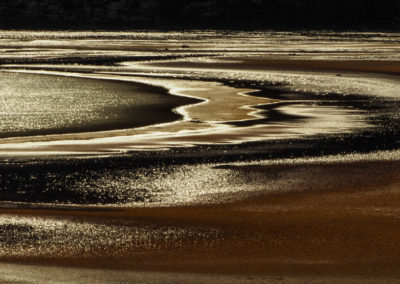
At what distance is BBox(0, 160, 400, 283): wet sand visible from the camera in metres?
7.20

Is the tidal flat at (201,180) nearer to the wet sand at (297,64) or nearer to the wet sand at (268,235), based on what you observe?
the wet sand at (268,235)

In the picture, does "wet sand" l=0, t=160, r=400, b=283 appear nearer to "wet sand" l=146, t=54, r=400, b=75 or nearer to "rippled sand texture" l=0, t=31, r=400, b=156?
"rippled sand texture" l=0, t=31, r=400, b=156

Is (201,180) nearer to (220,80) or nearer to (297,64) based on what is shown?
(220,80)

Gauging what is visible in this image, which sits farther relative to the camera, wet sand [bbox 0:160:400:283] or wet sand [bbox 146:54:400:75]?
wet sand [bbox 146:54:400:75]

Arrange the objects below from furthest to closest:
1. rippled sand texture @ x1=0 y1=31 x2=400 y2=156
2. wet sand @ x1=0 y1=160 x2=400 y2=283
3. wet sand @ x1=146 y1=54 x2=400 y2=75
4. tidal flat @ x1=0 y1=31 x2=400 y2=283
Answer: wet sand @ x1=146 y1=54 x2=400 y2=75
rippled sand texture @ x1=0 y1=31 x2=400 y2=156
tidal flat @ x1=0 y1=31 x2=400 y2=283
wet sand @ x1=0 y1=160 x2=400 y2=283

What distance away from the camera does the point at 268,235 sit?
26.8 feet

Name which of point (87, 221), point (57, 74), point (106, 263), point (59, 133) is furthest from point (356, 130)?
point (57, 74)

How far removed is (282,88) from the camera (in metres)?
21.9

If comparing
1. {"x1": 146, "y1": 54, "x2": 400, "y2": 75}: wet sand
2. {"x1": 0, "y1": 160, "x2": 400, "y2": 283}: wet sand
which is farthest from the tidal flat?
{"x1": 146, "y1": 54, "x2": 400, "y2": 75}: wet sand

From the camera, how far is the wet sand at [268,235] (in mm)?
7195

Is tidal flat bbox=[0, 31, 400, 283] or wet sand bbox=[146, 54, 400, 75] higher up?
tidal flat bbox=[0, 31, 400, 283]

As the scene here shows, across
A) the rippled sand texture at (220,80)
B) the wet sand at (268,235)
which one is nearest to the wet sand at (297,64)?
the rippled sand texture at (220,80)

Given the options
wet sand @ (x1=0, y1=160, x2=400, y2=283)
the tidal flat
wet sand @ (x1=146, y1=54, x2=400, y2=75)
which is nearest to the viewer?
wet sand @ (x1=0, y1=160, x2=400, y2=283)

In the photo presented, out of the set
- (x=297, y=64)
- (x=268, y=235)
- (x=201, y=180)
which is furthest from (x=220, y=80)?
(x=268, y=235)
